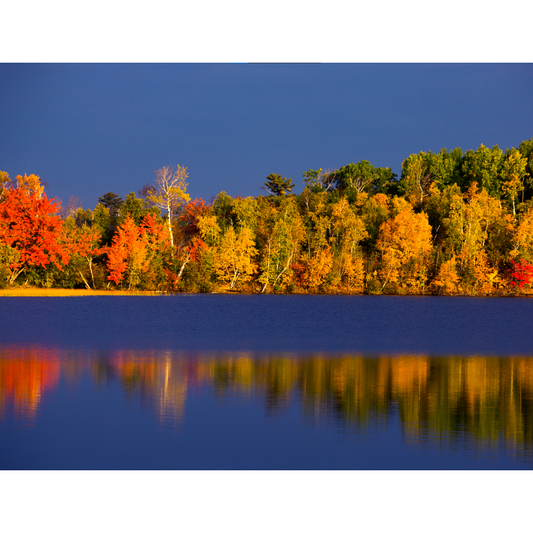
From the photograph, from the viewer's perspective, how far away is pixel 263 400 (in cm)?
1151

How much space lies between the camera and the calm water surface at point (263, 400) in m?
8.33

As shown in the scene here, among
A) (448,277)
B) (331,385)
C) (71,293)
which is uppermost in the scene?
(448,277)

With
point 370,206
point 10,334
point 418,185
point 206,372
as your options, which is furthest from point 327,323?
point 418,185

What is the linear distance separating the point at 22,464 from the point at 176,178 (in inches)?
2030

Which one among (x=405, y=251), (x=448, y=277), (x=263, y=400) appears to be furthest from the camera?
(x=405, y=251)

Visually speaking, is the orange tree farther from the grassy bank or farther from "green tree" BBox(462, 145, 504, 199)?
"green tree" BBox(462, 145, 504, 199)

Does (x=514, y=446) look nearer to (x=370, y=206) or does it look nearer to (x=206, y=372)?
(x=206, y=372)

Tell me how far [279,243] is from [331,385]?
45.5 meters

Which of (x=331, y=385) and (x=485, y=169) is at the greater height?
(x=485, y=169)

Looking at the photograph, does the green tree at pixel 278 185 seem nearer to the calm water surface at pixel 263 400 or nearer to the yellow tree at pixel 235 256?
the yellow tree at pixel 235 256

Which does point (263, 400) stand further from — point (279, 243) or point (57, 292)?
point (279, 243)

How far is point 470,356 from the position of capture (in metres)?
17.9

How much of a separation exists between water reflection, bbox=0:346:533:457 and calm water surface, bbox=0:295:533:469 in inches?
1.5

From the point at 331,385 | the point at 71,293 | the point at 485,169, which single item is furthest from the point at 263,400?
the point at 485,169
